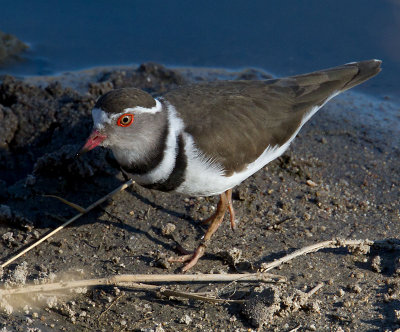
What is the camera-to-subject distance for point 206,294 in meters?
4.09

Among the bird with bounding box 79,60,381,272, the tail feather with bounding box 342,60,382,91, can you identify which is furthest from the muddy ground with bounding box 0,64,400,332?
the tail feather with bounding box 342,60,382,91

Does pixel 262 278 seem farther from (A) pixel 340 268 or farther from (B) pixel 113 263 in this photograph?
(B) pixel 113 263

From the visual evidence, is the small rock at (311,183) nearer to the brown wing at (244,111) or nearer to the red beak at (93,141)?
the brown wing at (244,111)

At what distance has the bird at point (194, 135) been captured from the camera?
4.41 meters

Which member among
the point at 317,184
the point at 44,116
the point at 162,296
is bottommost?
the point at 162,296

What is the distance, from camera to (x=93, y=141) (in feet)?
14.4

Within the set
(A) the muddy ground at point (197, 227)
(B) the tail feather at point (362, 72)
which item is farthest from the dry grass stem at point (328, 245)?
(B) the tail feather at point (362, 72)

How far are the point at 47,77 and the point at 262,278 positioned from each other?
16.4 ft

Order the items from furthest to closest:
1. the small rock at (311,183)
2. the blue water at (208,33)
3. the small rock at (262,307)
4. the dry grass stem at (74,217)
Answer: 1. the blue water at (208,33)
2. the small rock at (311,183)
3. the dry grass stem at (74,217)
4. the small rock at (262,307)

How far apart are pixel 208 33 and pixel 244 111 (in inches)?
164

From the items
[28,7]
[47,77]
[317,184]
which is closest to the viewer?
[317,184]

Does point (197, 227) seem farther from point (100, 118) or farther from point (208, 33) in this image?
point (208, 33)

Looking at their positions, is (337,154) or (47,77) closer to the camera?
(337,154)

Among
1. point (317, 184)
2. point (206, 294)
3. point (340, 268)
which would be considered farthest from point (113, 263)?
point (317, 184)
